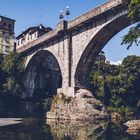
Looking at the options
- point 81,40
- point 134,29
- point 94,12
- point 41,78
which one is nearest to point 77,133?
point 134,29

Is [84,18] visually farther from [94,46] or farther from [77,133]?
[77,133]

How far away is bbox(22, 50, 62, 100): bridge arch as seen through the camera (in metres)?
66.1

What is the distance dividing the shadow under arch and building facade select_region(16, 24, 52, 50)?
27917 mm

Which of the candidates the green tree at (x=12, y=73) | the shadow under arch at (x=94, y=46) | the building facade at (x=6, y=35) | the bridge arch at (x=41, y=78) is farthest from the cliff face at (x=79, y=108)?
the building facade at (x=6, y=35)

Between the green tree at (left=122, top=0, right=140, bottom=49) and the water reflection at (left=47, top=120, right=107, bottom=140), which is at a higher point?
the green tree at (left=122, top=0, right=140, bottom=49)

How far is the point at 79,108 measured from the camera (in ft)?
144

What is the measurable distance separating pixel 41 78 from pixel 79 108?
26.3m

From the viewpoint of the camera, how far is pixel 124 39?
2550 cm

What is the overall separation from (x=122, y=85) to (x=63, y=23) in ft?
56.5

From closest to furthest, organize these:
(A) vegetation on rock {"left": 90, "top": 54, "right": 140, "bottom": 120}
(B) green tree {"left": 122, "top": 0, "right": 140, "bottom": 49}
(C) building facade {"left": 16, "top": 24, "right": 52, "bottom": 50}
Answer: (B) green tree {"left": 122, "top": 0, "right": 140, "bottom": 49}, (A) vegetation on rock {"left": 90, "top": 54, "right": 140, "bottom": 120}, (C) building facade {"left": 16, "top": 24, "right": 52, "bottom": 50}

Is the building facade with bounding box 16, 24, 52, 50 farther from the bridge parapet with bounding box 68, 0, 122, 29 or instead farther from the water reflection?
the water reflection

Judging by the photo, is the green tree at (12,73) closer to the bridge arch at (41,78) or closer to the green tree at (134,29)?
the bridge arch at (41,78)

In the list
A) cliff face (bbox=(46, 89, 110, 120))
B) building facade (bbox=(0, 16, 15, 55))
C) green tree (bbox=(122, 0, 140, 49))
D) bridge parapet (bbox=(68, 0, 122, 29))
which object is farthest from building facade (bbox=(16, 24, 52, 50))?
green tree (bbox=(122, 0, 140, 49))

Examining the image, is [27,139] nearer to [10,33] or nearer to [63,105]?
[63,105]
